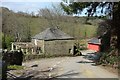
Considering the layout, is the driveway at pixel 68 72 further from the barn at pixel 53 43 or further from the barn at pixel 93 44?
the barn at pixel 93 44

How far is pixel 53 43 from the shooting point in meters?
37.2

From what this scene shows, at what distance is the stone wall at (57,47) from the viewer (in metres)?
36.1

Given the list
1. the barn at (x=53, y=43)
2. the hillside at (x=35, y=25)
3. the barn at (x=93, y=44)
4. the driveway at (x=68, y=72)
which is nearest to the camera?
the driveway at (x=68, y=72)

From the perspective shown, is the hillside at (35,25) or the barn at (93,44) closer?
→ the hillside at (35,25)

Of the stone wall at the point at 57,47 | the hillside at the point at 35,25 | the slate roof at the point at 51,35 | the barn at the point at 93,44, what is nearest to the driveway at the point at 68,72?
the stone wall at the point at 57,47

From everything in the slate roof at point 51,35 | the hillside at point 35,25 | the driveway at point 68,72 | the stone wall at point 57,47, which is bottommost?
the driveway at point 68,72

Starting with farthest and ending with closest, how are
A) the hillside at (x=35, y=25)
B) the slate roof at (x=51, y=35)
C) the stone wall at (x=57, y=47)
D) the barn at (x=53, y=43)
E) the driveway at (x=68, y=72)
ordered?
the hillside at (x=35, y=25)
the slate roof at (x=51, y=35)
the barn at (x=53, y=43)
the stone wall at (x=57, y=47)
the driveway at (x=68, y=72)

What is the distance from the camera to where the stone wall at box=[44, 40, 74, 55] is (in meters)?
36.1

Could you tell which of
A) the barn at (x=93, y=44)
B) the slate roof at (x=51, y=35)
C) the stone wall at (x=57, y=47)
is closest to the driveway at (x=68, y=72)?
the stone wall at (x=57, y=47)

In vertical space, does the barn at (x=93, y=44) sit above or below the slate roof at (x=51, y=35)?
below

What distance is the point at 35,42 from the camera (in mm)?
38438

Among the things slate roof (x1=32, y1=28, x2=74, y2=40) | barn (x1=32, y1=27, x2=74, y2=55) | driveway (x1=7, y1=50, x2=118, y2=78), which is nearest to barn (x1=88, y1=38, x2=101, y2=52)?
barn (x1=32, y1=27, x2=74, y2=55)

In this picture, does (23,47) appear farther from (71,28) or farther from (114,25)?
(114,25)

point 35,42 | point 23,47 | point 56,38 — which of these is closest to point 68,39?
point 56,38
